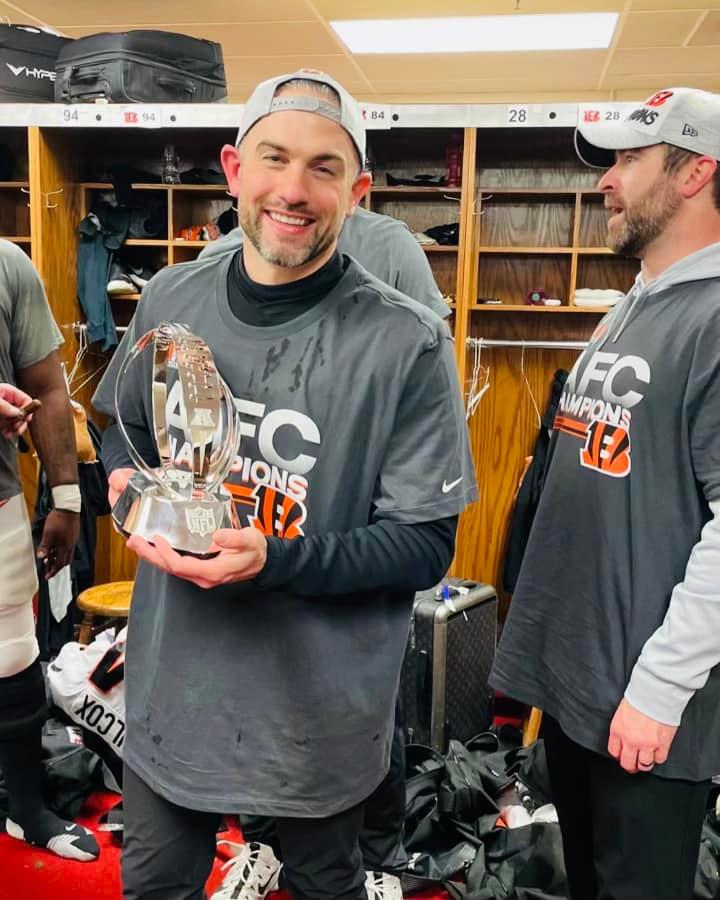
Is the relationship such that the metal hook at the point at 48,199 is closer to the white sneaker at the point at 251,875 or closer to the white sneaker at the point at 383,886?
the white sneaker at the point at 251,875

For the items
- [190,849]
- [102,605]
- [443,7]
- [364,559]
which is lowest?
[102,605]

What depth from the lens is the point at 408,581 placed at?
1.16 meters

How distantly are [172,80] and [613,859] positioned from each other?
3.11m

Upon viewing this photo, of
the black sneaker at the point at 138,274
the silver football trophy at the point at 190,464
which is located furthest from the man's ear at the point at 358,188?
the black sneaker at the point at 138,274

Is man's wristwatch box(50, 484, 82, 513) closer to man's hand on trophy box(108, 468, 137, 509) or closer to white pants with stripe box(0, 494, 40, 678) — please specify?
white pants with stripe box(0, 494, 40, 678)

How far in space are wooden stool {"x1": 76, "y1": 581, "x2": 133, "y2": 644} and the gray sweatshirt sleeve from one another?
7.22 feet

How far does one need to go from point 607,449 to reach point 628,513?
11 cm

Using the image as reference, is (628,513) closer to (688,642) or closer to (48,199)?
(688,642)

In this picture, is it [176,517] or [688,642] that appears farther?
[688,642]

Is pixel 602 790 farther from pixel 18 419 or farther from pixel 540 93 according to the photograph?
pixel 540 93

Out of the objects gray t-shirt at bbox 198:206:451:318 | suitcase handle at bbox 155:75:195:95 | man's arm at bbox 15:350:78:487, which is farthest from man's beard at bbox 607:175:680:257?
suitcase handle at bbox 155:75:195:95

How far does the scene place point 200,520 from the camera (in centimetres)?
105

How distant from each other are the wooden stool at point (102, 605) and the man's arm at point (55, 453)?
1021 mm

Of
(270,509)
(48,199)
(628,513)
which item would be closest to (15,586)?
(270,509)
